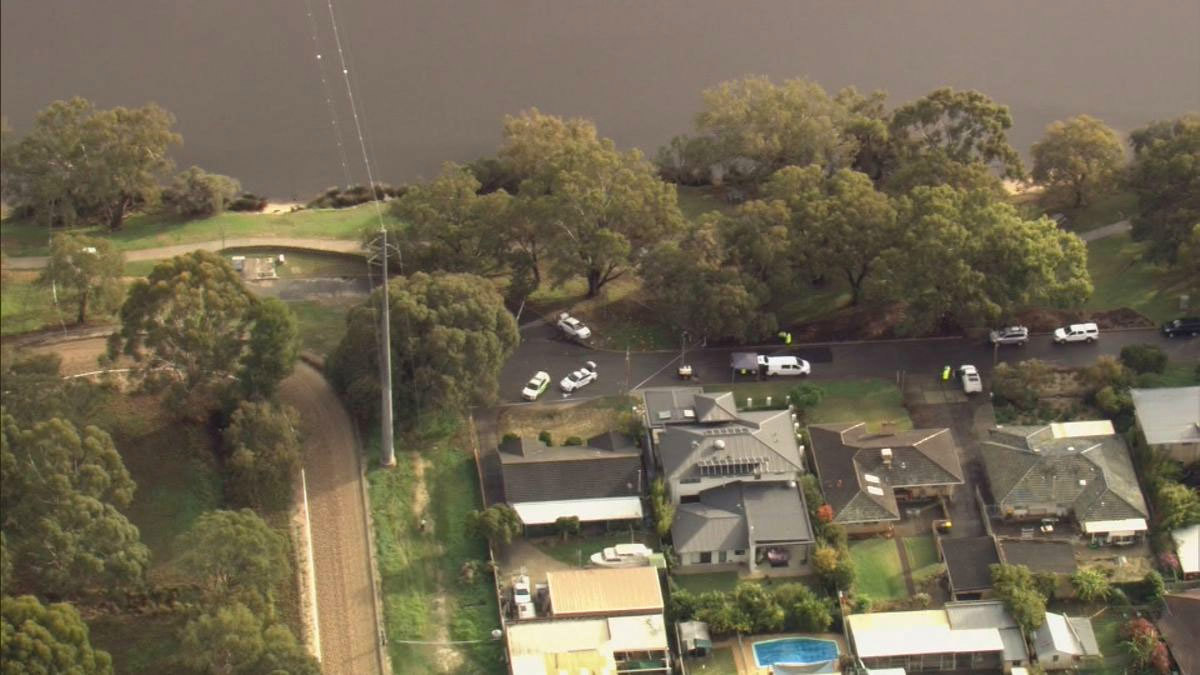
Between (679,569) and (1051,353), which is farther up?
(1051,353)

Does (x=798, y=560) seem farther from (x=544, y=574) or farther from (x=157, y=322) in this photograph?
(x=157, y=322)

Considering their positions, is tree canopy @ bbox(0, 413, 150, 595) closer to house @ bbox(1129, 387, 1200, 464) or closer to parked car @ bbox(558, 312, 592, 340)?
parked car @ bbox(558, 312, 592, 340)

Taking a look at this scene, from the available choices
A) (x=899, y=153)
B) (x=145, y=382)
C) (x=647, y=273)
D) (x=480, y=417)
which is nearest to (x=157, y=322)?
(x=145, y=382)

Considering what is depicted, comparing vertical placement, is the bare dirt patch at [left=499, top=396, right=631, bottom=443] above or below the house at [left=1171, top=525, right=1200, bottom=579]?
above

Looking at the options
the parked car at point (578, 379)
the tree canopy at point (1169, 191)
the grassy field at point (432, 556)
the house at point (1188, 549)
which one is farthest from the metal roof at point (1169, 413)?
the grassy field at point (432, 556)

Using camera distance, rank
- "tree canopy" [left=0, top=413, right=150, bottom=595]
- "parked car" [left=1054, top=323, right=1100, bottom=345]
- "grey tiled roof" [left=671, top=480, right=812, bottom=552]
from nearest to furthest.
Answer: "tree canopy" [left=0, top=413, right=150, bottom=595] → "grey tiled roof" [left=671, top=480, right=812, bottom=552] → "parked car" [left=1054, top=323, right=1100, bottom=345]

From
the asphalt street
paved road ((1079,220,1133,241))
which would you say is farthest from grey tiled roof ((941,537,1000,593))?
paved road ((1079,220,1133,241))
